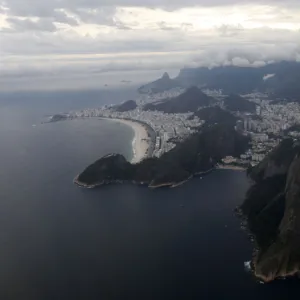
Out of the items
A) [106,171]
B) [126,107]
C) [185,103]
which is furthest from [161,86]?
[106,171]

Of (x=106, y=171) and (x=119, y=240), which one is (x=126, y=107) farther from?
(x=119, y=240)

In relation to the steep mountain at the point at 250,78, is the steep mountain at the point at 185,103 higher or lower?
lower

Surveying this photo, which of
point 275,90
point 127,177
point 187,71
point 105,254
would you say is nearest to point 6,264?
point 105,254

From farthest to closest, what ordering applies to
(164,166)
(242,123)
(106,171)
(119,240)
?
(242,123) < (164,166) < (106,171) < (119,240)

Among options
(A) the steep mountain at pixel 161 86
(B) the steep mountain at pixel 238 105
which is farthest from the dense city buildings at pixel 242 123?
(A) the steep mountain at pixel 161 86

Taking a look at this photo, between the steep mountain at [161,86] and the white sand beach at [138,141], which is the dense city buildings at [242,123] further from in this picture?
the steep mountain at [161,86]

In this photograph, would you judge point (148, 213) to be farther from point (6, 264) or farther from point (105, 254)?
point (6, 264)

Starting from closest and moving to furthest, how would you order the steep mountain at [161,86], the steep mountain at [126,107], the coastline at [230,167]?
1. the coastline at [230,167]
2. the steep mountain at [126,107]
3. the steep mountain at [161,86]
